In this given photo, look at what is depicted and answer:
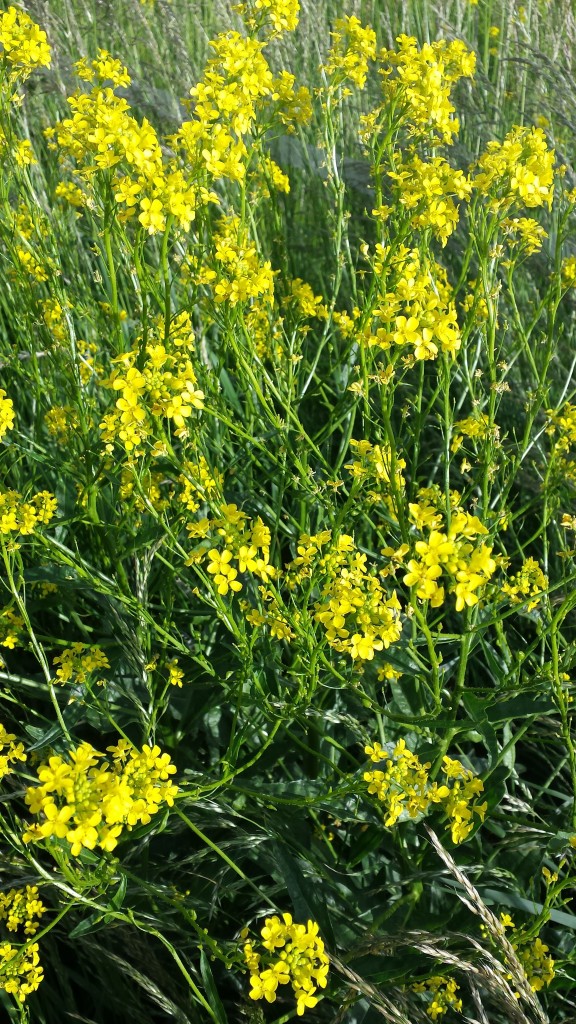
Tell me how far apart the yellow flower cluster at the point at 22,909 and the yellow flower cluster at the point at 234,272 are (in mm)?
1287

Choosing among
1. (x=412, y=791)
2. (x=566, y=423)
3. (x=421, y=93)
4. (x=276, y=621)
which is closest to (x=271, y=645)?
(x=276, y=621)

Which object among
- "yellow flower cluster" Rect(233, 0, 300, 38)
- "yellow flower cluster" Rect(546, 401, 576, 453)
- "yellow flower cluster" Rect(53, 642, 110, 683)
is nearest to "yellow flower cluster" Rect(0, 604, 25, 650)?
"yellow flower cluster" Rect(53, 642, 110, 683)

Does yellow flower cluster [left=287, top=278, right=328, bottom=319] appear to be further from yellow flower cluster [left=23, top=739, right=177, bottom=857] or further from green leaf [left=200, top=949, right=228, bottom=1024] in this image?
green leaf [left=200, top=949, right=228, bottom=1024]

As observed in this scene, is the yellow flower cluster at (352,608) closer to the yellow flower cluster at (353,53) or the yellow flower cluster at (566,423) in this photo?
the yellow flower cluster at (566,423)

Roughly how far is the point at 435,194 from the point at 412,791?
46.3 inches

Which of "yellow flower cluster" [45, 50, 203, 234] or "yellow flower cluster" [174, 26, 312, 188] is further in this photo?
"yellow flower cluster" [174, 26, 312, 188]

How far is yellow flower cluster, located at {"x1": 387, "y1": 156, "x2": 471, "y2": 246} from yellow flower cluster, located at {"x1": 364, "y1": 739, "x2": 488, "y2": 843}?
3.39 feet

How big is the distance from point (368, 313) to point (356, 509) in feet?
1.45

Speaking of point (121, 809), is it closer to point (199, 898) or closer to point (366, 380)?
point (199, 898)

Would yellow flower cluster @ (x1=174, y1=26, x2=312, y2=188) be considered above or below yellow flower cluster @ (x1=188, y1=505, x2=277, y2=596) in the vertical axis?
above

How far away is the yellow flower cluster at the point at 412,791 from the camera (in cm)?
149

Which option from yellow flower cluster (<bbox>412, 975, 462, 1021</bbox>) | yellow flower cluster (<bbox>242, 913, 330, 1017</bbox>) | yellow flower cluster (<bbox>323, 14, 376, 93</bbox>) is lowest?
yellow flower cluster (<bbox>412, 975, 462, 1021</bbox>)

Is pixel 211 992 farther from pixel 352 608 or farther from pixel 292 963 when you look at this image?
pixel 352 608

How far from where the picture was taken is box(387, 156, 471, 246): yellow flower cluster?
169 centimetres
